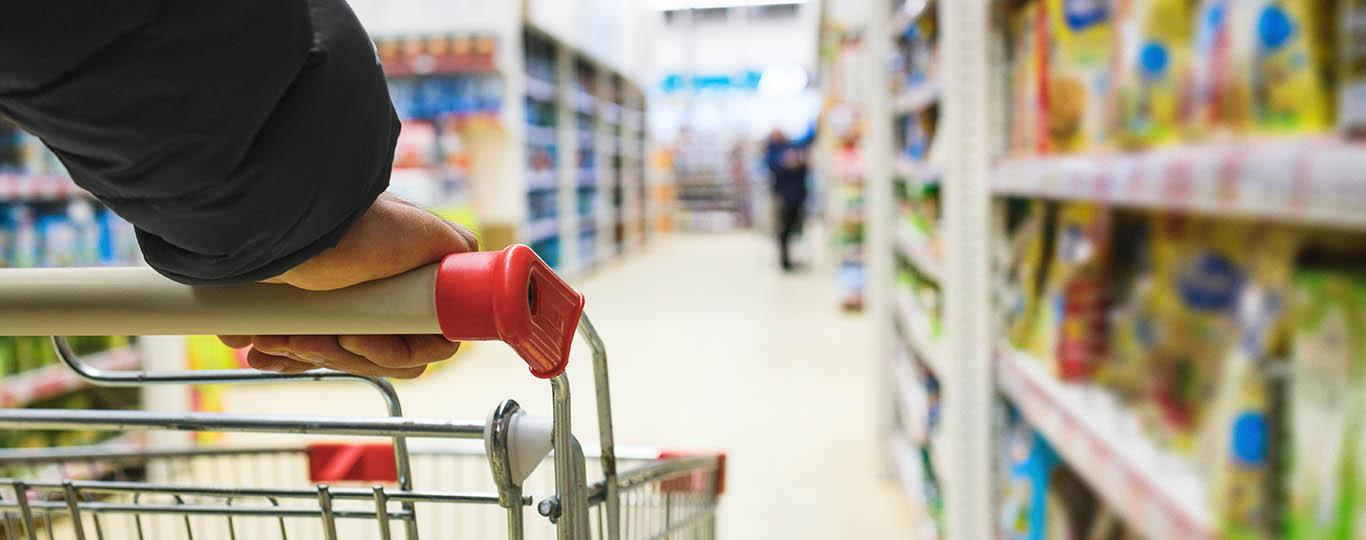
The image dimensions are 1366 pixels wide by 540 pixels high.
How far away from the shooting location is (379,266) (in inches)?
26.2

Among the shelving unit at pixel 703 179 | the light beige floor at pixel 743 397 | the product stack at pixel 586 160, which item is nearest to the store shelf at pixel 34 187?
the light beige floor at pixel 743 397

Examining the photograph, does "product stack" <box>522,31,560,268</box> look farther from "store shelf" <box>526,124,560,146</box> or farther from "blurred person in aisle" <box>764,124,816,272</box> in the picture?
"blurred person in aisle" <box>764,124,816,272</box>

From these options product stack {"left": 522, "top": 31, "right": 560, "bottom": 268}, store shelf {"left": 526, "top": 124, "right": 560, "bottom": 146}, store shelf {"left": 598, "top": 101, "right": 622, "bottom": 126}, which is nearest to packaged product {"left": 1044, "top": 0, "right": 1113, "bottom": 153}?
product stack {"left": 522, "top": 31, "right": 560, "bottom": 268}

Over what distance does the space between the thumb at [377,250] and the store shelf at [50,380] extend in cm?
230

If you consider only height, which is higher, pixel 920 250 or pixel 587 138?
pixel 587 138

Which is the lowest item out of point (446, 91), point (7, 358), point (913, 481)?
point (913, 481)

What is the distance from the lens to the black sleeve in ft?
1.69

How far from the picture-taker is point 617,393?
14.6 feet

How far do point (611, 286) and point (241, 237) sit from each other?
26.5ft

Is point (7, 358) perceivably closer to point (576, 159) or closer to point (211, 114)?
point (211, 114)

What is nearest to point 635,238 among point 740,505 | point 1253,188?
point 740,505

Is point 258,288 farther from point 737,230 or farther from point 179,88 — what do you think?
point 737,230

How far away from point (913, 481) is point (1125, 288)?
1.49 meters

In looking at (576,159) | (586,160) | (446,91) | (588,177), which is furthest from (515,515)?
(586,160)
